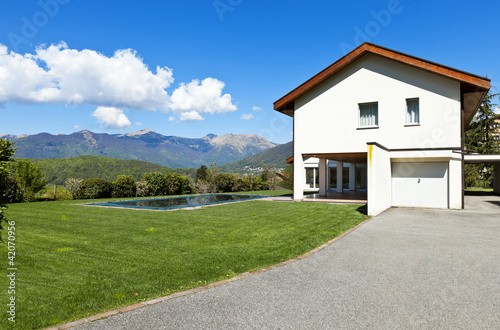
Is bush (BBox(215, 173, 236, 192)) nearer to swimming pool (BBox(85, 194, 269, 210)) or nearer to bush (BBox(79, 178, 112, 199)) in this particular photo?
swimming pool (BBox(85, 194, 269, 210))

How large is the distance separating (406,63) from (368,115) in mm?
2966

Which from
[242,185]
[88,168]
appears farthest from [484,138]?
[88,168]

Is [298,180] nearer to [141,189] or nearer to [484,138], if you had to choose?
[141,189]

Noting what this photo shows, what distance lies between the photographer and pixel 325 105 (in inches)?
647

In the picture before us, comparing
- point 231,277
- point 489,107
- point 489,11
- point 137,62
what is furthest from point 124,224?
point 489,107

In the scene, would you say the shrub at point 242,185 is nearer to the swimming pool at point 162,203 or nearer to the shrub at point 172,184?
the shrub at point 172,184

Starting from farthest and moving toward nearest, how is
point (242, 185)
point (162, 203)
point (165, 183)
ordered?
1. point (242, 185)
2. point (165, 183)
3. point (162, 203)

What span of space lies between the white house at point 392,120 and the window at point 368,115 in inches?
1.2

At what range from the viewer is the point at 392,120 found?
1482 cm

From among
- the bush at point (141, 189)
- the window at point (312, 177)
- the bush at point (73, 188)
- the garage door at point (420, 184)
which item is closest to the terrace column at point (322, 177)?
the garage door at point (420, 184)

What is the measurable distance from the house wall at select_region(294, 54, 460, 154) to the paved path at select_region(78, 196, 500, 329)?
876 centimetres

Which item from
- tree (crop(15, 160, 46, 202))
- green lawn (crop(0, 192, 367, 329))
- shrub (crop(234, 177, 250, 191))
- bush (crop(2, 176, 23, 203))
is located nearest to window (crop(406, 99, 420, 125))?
green lawn (crop(0, 192, 367, 329))

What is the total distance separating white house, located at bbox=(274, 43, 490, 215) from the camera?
13.5 meters

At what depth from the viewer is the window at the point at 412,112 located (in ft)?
47.6
